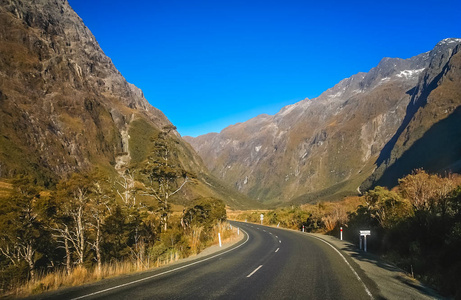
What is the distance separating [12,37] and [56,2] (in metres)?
64.5

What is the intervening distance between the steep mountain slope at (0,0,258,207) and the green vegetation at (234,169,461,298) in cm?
3182

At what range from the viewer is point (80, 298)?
753 centimetres

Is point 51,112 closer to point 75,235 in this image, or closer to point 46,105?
point 46,105

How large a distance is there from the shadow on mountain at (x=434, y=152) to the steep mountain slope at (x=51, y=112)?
7743 centimetres

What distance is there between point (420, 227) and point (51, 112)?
89.1 meters

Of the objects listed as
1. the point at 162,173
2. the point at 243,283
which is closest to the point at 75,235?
the point at 162,173

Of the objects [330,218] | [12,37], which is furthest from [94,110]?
[330,218]

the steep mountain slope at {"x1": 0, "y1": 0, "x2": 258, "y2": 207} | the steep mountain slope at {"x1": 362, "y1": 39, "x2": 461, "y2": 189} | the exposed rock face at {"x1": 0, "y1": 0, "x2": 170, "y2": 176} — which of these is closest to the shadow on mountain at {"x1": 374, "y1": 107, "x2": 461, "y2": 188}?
the steep mountain slope at {"x1": 362, "y1": 39, "x2": 461, "y2": 189}

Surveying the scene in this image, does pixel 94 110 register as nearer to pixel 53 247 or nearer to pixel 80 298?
pixel 53 247

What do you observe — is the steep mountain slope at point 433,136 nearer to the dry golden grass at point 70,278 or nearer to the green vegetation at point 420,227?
the green vegetation at point 420,227

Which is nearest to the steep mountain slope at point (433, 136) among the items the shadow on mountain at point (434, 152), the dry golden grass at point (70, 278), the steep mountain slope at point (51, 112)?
the shadow on mountain at point (434, 152)

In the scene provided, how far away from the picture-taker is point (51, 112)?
79938mm

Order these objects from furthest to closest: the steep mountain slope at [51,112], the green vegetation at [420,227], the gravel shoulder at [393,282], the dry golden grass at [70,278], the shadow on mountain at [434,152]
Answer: the shadow on mountain at [434,152]
the steep mountain slope at [51,112]
the green vegetation at [420,227]
the dry golden grass at [70,278]
the gravel shoulder at [393,282]

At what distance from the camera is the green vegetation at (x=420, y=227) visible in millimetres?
9657
